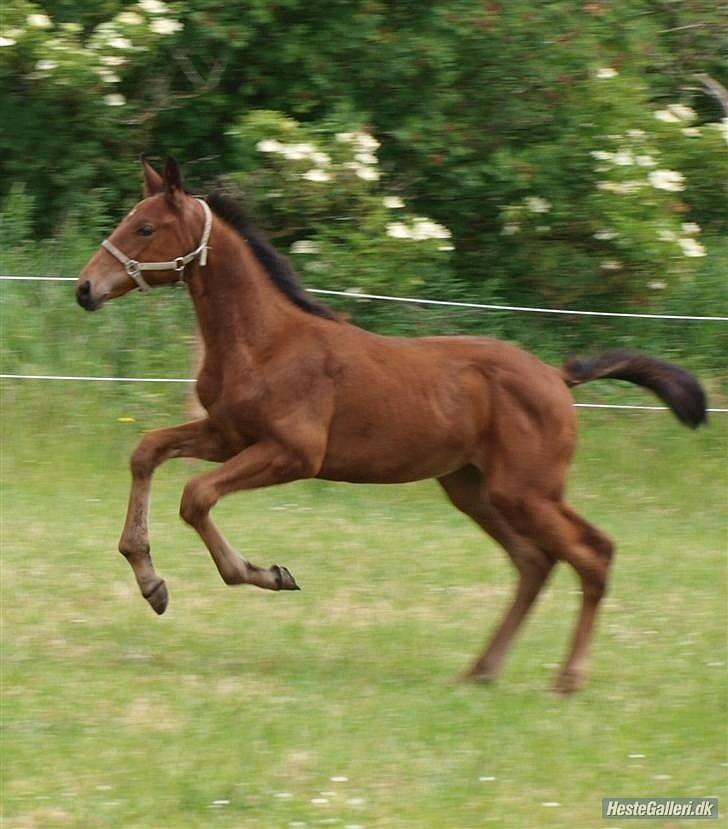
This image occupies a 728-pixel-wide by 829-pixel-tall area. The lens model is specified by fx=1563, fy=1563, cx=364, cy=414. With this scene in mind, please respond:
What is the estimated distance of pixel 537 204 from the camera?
40.5ft

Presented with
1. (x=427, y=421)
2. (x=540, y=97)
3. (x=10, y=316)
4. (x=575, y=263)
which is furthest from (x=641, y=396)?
(x=427, y=421)

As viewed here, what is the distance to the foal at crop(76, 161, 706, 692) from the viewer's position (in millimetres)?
6504

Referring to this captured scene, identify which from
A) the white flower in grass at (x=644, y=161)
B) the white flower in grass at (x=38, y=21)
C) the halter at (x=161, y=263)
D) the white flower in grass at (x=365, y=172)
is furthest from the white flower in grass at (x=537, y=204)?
the halter at (x=161, y=263)

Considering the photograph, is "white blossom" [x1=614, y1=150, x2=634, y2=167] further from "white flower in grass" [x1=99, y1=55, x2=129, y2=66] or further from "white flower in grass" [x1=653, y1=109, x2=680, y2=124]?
"white flower in grass" [x1=99, y1=55, x2=129, y2=66]

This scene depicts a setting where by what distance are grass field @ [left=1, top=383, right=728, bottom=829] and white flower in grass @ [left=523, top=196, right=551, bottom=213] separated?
187 centimetres

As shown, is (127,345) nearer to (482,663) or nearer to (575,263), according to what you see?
(575,263)

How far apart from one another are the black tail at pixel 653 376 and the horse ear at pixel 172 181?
6.18 ft

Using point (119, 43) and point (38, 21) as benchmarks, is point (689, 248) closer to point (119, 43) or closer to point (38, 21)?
point (119, 43)

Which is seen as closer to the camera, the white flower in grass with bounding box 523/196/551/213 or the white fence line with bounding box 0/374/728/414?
the white fence line with bounding box 0/374/728/414

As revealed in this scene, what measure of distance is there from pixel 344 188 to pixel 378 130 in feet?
4.11

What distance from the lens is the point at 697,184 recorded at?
42.5 ft

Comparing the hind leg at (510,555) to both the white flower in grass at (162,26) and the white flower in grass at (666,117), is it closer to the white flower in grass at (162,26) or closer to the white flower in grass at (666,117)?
the white flower in grass at (162,26)

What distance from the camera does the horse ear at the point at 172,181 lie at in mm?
6469

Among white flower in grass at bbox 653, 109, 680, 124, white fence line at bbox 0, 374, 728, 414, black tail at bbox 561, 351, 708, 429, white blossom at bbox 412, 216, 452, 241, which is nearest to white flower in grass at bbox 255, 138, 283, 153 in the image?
white blossom at bbox 412, 216, 452, 241
